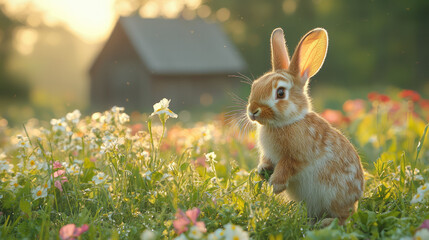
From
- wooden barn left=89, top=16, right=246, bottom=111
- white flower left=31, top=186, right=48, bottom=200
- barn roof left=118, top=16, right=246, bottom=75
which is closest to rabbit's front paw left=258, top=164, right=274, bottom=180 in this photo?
white flower left=31, top=186, right=48, bottom=200

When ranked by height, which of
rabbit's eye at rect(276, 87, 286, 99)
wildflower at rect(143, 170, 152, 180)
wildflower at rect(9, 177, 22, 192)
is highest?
wildflower at rect(9, 177, 22, 192)

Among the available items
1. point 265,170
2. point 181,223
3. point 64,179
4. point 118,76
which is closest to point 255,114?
point 265,170

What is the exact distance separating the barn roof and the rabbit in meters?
14.3

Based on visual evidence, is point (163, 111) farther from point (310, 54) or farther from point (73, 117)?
point (73, 117)

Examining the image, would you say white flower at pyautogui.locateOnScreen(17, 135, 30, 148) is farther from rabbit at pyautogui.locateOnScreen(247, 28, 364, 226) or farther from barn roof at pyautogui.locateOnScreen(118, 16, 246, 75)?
barn roof at pyautogui.locateOnScreen(118, 16, 246, 75)

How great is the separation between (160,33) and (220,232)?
59.9ft

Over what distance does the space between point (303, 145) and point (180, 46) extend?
16.8 m

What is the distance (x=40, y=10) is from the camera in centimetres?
2361

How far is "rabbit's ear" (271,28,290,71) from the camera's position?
323 cm

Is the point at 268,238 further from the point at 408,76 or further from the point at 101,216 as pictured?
the point at 408,76

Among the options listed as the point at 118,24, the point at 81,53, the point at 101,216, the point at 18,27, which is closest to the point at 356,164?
the point at 101,216

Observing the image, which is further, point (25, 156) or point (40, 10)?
point (40, 10)

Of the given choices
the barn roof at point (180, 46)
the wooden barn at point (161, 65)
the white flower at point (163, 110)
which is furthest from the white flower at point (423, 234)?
the barn roof at point (180, 46)

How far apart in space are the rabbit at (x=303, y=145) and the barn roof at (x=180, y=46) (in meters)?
14.3
